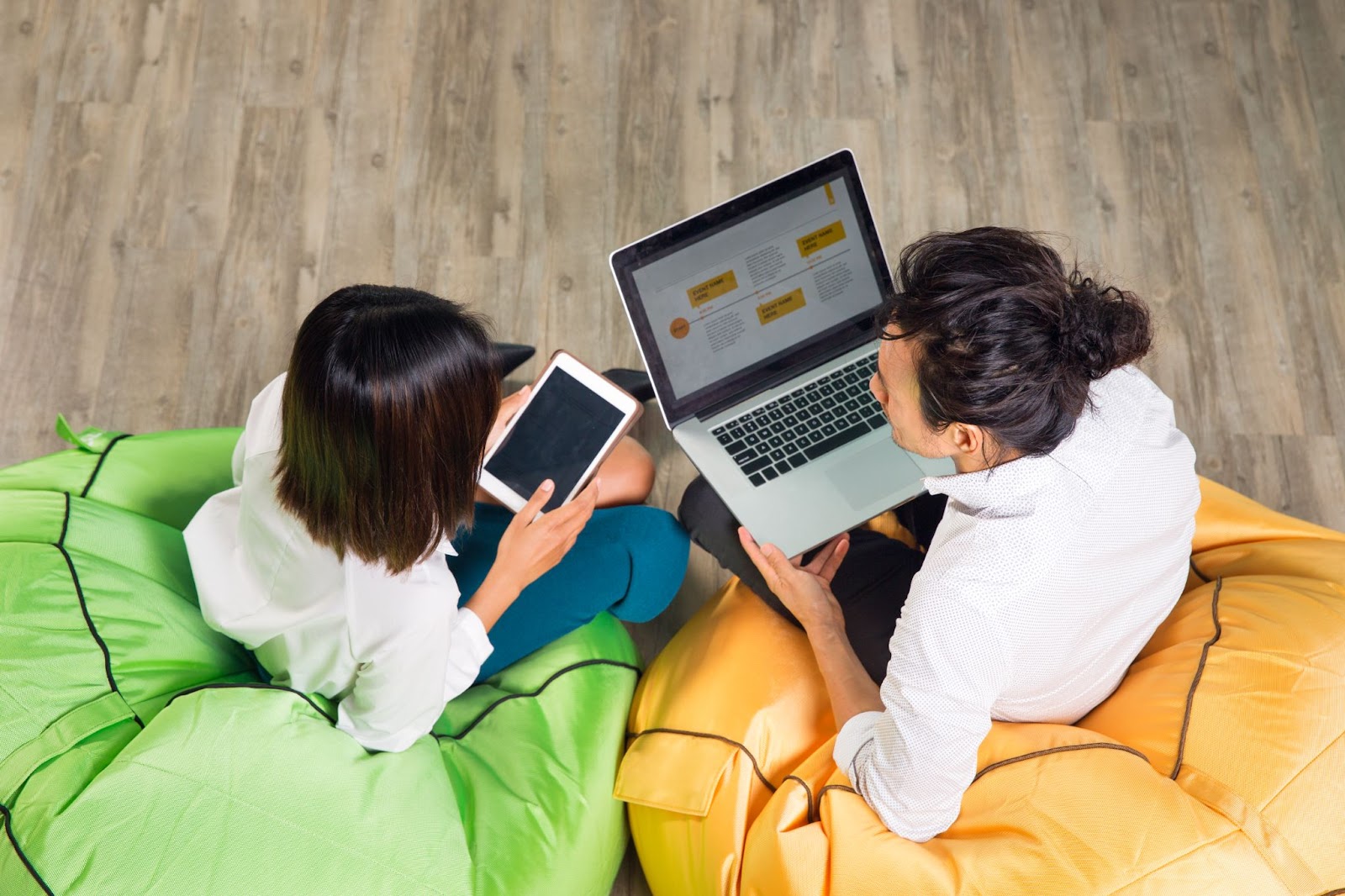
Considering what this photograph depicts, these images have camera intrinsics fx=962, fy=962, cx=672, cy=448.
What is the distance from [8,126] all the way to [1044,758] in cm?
230

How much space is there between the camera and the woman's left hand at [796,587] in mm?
1288

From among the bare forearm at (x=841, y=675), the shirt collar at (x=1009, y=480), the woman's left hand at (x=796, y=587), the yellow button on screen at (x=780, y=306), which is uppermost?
the yellow button on screen at (x=780, y=306)

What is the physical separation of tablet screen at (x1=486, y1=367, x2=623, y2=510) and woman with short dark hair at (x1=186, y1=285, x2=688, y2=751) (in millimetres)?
57

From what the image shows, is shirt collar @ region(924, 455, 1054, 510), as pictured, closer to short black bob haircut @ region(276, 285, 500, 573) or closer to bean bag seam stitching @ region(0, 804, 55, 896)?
short black bob haircut @ region(276, 285, 500, 573)

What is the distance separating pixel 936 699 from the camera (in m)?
0.96

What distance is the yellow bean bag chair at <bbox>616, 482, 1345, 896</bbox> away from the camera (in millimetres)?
991

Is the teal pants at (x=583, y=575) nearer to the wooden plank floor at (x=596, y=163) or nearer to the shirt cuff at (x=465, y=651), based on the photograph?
the shirt cuff at (x=465, y=651)

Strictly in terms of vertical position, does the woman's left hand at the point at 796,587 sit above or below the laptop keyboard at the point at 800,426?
below

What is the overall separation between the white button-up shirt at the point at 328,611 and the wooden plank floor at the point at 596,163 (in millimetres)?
794

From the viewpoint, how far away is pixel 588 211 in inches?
79.6

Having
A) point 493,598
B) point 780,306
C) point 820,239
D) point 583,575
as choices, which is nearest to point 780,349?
point 780,306

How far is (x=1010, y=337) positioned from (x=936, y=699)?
37cm

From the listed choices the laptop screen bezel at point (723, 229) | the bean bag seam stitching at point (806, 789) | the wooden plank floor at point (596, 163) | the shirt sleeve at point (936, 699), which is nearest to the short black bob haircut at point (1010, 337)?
the shirt sleeve at point (936, 699)

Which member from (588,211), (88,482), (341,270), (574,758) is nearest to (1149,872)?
(574,758)
